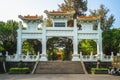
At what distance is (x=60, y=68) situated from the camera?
106 ft

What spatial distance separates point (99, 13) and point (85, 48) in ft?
34.6

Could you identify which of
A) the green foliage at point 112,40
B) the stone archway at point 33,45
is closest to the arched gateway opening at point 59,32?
the green foliage at point 112,40

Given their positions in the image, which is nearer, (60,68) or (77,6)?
(60,68)

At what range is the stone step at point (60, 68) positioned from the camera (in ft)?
101

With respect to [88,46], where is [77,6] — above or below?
above

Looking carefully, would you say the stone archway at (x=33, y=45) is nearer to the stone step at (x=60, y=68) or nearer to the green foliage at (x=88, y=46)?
the green foliage at (x=88, y=46)

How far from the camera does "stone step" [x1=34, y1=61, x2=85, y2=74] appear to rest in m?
30.9

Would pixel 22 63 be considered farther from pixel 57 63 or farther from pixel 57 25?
pixel 57 25

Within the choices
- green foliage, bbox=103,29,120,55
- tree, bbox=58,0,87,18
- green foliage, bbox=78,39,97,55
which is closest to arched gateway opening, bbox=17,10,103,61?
green foliage, bbox=103,29,120,55

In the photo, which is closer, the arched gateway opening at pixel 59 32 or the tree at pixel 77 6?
the arched gateway opening at pixel 59 32

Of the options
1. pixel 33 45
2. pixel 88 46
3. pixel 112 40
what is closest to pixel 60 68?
pixel 112 40

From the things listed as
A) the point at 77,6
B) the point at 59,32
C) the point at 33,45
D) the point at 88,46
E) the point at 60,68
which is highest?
the point at 77,6

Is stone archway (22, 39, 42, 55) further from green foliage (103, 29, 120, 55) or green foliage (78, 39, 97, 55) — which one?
green foliage (103, 29, 120, 55)

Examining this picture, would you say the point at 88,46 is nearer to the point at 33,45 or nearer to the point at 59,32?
the point at 33,45
